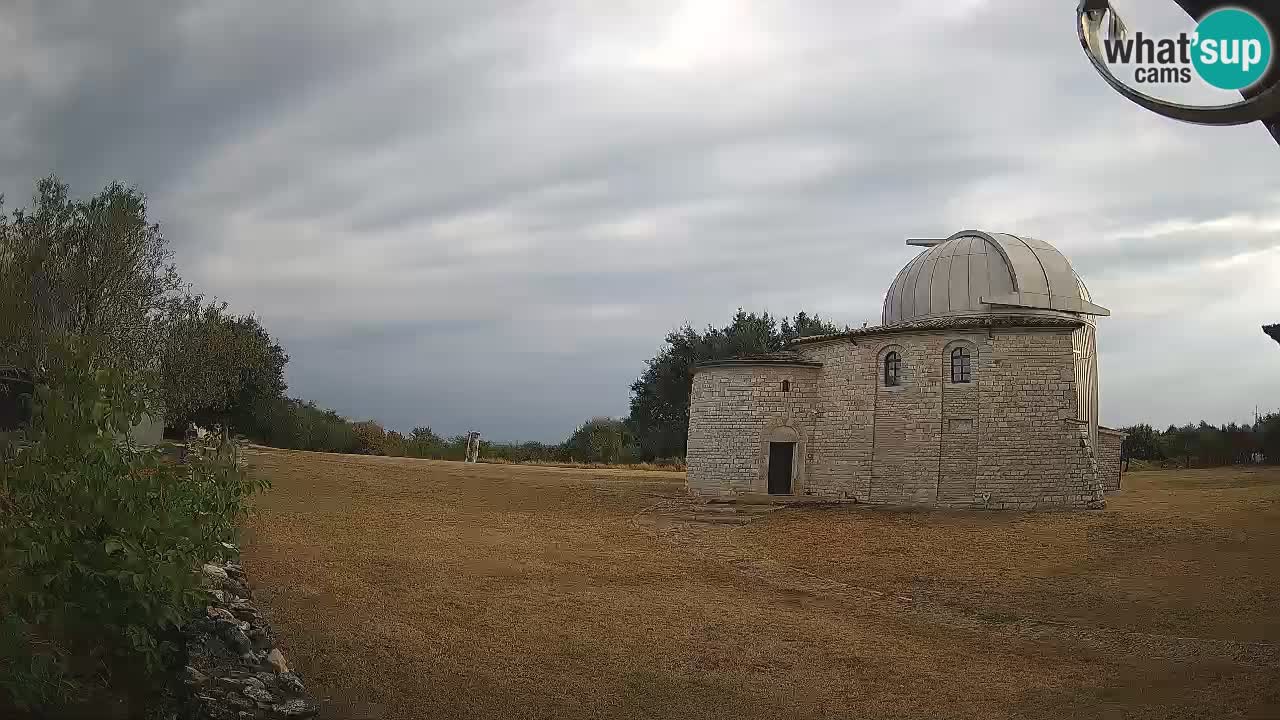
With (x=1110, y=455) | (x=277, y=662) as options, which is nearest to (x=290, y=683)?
(x=277, y=662)

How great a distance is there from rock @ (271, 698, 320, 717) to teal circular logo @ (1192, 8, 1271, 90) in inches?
344

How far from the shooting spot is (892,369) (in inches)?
875

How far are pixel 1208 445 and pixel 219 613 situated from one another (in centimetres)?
4065

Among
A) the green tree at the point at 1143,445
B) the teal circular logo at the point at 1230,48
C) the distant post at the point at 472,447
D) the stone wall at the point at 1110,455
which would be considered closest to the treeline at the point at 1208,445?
the green tree at the point at 1143,445

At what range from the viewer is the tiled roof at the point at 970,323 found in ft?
66.1

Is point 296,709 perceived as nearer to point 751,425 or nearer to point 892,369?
point 751,425

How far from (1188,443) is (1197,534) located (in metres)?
26.5

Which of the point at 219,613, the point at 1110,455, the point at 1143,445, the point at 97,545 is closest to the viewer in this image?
the point at 97,545

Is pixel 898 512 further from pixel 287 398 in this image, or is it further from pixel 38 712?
pixel 287 398

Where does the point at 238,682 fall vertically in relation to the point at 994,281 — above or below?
below

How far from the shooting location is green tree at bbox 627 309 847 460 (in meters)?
41.9

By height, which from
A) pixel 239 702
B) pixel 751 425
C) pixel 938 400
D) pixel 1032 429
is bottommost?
pixel 239 702

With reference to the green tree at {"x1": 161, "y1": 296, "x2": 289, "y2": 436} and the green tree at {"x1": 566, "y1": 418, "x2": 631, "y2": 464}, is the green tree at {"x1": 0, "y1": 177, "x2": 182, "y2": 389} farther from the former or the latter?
the green tree at {"x1": 566, "y1": 418, "x2": 631, "y2": 464}

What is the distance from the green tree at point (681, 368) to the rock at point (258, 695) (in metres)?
34.3
